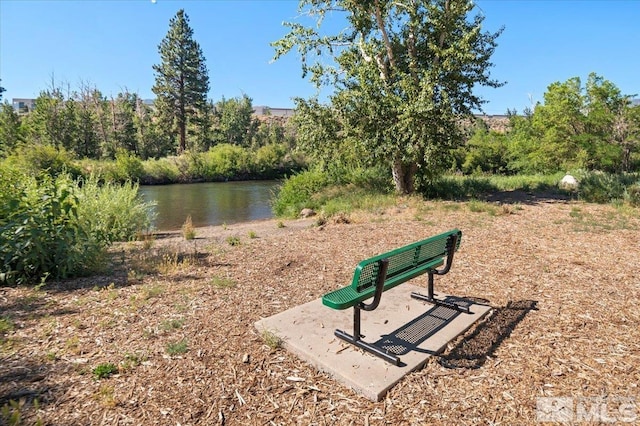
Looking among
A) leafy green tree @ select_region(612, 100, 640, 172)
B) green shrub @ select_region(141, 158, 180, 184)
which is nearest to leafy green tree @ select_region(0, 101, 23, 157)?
green shrub @ select_region(141, 158, 180, 184)

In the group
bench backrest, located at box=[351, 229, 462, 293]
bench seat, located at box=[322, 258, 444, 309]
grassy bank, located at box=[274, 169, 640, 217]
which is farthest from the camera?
grassy bank, located at box=[274, 169, 640, 217]

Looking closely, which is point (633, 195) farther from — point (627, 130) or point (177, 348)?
point (177, 348)

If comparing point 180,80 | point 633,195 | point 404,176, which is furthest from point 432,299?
point 180,80

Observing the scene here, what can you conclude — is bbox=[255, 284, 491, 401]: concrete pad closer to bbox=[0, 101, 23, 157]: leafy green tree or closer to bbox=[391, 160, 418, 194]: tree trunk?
bbox=[391, 160, 418, 194]: tree trunk

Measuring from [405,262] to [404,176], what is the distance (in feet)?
35.3

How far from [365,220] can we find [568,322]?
6.22 metres

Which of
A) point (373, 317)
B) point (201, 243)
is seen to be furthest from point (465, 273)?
point (201, 243)

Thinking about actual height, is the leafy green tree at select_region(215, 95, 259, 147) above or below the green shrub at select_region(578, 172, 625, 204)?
above

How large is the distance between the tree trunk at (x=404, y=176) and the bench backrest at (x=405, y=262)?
941cm

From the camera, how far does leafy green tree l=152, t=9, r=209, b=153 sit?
47594mm

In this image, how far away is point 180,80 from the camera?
4919 cm

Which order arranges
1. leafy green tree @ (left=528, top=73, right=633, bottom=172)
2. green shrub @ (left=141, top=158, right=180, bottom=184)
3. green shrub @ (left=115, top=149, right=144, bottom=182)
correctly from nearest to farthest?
leafy green tree @ (left=528, top=73, right=633, bottom=172), green shrub @ (left=115, top=149, right=144, bottom=182), green shrub @ (left=141, top=158, right=180, bottom=184)

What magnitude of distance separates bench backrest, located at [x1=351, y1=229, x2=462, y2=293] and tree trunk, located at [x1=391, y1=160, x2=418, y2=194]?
9413 millimetres

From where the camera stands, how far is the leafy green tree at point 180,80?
1874 inches
